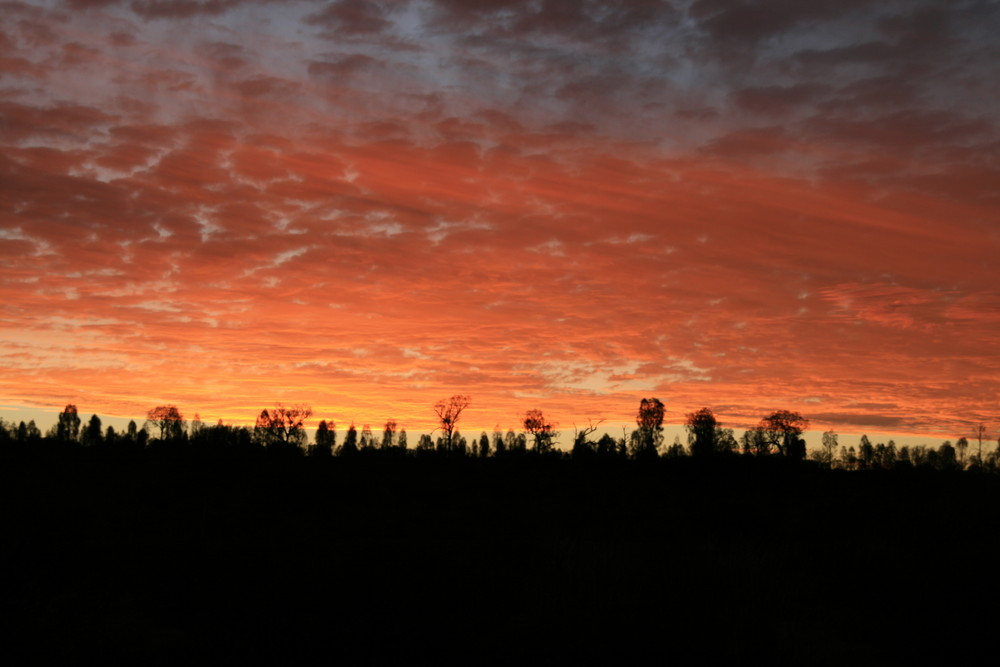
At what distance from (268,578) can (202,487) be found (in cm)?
2029

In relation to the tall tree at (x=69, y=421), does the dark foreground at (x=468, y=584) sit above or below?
below

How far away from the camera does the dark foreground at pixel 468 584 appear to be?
477 inches

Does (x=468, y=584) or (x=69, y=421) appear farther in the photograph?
(x=69, y=421)

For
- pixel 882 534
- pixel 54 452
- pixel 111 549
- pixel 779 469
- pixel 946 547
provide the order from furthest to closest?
pixel 779 469, pixel 54 452, pixel 882 534, pixel 946 547, pixel 111 549

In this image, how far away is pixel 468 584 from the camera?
16.1 m

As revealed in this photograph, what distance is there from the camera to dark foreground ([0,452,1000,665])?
12117 mm

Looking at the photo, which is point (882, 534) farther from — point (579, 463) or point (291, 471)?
point (579, 463)

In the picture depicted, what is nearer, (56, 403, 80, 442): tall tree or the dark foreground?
the dark foreground

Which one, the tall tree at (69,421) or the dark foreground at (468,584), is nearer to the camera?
the dark foreground at (468,584)

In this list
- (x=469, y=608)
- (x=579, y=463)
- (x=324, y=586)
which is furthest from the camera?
(x=579, y=463)

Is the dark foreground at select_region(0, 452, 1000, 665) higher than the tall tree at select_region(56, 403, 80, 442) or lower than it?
lower

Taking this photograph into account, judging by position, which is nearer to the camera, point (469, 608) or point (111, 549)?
point (469, 608)

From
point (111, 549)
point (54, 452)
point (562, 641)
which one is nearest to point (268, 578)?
point (111, 549)

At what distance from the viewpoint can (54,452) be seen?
48.2m
